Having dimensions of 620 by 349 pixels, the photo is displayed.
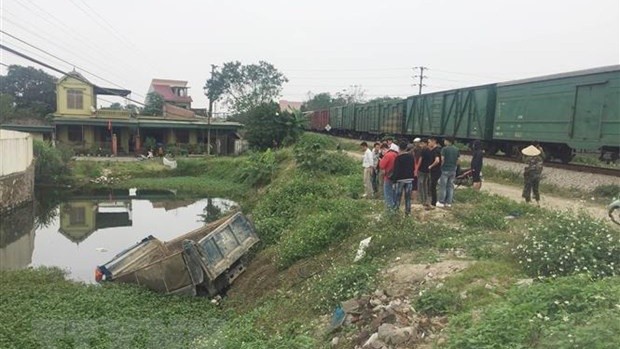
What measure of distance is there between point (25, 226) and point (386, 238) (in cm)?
2045

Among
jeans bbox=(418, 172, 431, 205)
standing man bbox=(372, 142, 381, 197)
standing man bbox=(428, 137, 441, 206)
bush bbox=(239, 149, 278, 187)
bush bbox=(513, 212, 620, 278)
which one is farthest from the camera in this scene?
bush bbox=(239, 149, 278, 187)

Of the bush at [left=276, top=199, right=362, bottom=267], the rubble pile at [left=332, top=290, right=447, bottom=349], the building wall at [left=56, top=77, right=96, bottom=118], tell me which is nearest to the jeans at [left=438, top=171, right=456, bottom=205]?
the bush at [left=276, top=199, right=362, bottom=267]

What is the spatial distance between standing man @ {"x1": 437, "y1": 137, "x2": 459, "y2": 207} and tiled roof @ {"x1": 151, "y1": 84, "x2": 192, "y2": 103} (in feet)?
195

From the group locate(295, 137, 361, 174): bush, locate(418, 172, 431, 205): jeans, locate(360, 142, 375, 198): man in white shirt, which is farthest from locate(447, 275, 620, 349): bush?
locate(295, 137, 361, 174): bush

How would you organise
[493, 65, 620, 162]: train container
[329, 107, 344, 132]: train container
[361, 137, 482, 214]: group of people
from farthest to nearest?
[329, 107, 344, 132]: train container, [493, 65, 620, 162]: train container, [361, 137, 482, 214]: group of people

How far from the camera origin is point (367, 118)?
37.5m

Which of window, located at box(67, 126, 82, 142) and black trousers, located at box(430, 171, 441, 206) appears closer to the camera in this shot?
black trousers, located at box(430, 171, 441, 206)

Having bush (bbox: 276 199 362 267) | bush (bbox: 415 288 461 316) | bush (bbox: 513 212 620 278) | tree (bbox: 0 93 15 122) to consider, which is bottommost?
bush (bbox: 276 199 362 267)

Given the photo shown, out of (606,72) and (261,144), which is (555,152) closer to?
(606,72)

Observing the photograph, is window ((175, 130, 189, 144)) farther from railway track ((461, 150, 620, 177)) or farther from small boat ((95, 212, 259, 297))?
railway track ((461, 150, 620, 177))

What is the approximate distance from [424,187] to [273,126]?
27663 mm

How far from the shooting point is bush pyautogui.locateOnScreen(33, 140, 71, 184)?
34156mm

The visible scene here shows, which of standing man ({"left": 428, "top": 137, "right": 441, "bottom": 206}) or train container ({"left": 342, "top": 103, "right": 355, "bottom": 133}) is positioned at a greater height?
train container ({"left": 342, "top": 103, "right": 355, "bottom": 133})

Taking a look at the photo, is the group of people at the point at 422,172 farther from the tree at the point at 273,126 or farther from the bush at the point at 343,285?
the tree at the point at 273,126
